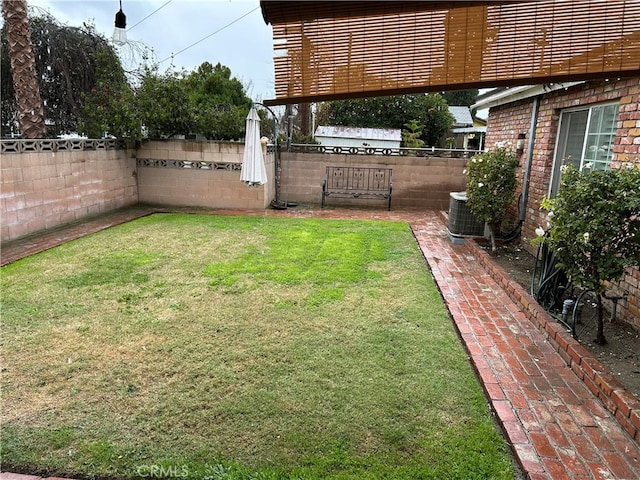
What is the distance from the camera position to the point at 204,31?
1020cm

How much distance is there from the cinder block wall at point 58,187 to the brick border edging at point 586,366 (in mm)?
7533

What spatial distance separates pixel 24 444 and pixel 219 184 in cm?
860

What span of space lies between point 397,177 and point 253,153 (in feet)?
14.8

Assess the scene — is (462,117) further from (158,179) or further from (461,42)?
(461,42)

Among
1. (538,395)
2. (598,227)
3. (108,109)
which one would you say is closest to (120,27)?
(108,109)

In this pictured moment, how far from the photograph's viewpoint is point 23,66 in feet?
25.3

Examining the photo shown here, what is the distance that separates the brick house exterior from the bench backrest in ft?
9.84

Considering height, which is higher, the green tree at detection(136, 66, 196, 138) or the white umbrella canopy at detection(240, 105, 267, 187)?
the green tree at detection(136, 66, 196, 138)

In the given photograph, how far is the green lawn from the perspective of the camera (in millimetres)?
2326

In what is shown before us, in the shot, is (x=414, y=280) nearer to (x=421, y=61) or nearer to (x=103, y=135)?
(x=421, y=61)

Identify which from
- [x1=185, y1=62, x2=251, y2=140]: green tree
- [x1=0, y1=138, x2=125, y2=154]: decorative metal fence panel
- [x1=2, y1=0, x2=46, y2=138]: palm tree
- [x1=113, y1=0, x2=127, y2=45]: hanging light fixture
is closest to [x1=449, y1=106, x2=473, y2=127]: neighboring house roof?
[x1=185, y1=62, x2=251, y2=140]: green tree

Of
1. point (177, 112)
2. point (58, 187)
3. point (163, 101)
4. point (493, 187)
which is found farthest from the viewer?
point (177, 112)

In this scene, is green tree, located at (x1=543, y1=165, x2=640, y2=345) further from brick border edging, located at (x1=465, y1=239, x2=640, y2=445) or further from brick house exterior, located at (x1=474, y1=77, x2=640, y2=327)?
brick house exterior, located at (x1=474, y1=77, x2=640, y2=327)

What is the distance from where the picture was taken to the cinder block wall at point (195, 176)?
1039 centimetres
